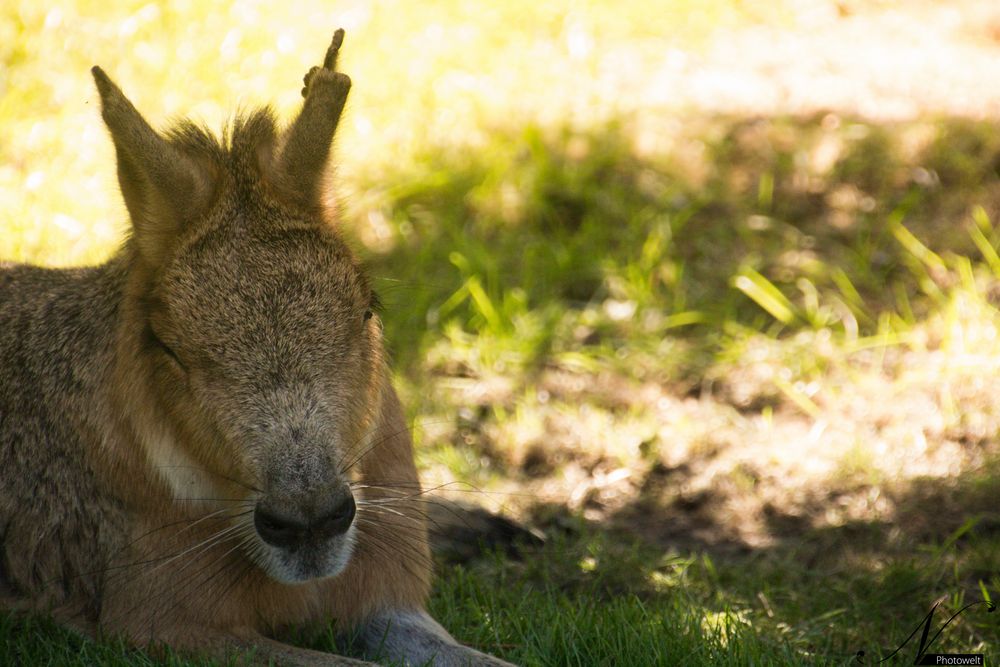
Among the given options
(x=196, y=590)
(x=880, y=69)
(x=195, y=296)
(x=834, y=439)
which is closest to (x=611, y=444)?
(x=834, y=439)

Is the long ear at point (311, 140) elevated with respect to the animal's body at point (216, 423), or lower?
elevated

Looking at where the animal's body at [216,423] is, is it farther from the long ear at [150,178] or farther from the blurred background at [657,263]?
the blurred background at [657,263]

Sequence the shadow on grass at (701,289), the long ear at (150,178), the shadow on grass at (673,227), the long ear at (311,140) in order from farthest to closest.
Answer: the shadow on grass at (673,227)
the shadow on grass at (701,289)
the long ear at (311,140)
the long ear at (150,178)

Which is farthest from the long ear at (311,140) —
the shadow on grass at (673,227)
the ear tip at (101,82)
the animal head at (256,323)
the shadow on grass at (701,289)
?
the shadow on grass at (673,227)

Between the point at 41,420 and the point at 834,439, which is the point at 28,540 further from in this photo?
the point at 834,439

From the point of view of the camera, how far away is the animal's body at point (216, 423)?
2902 millimetres

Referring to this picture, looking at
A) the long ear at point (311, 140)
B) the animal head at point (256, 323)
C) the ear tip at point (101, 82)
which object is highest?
the ear tip at point (101, 82)

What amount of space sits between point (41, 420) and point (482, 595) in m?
1.45

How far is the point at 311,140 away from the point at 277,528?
1.04m

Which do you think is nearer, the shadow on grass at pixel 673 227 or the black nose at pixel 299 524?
the black nose at pixel 299 524

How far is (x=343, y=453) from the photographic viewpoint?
9.75ft

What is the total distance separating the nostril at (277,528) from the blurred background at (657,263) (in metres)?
0.97
